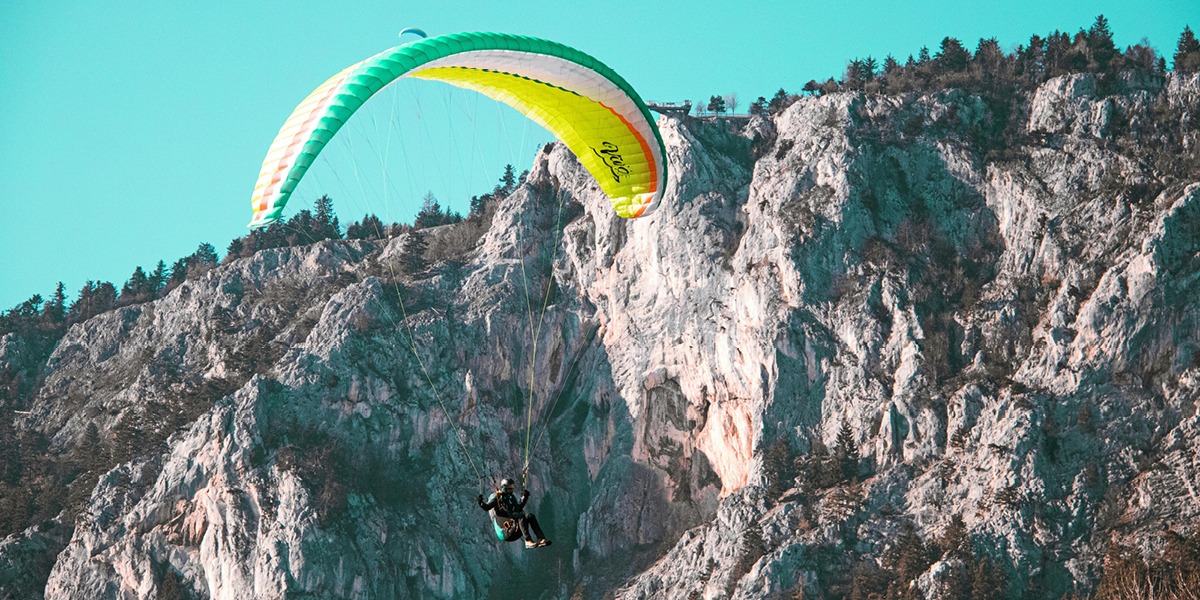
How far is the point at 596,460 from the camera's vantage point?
69.1 meters

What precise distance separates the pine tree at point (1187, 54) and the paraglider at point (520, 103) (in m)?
32.5

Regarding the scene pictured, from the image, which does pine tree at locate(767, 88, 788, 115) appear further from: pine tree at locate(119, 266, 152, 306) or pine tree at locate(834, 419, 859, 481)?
pine tree at locate(119, 266, 152, 306)

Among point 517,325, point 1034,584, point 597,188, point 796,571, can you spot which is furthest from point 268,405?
point 1034,584

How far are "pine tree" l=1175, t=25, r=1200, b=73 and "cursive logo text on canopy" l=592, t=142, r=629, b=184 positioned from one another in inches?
1280

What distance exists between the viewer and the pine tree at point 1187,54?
7176cm

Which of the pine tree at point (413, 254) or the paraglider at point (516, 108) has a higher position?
the pine tree at point (413, 254)

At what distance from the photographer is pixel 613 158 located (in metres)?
46.9

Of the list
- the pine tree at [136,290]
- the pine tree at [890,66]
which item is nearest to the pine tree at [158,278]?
the pine tree at [136,290]

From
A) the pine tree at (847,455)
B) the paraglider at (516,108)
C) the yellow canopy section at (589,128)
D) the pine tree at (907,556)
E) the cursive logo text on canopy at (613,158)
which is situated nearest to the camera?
the paraglider at (516,108)

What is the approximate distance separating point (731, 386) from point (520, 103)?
22633 millimetres

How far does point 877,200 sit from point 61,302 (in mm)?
46430

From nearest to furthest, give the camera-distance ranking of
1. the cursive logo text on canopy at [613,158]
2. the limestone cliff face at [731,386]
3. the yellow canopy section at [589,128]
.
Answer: the yellow canopy section at [589,128]
the cursive logo text on canopy at [613,158]
the limestone cliff face at [731,386]

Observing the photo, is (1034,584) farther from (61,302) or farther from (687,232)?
(61,302)

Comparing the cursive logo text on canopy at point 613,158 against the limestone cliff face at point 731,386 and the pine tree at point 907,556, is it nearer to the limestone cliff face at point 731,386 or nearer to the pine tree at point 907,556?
the limestone cliff face at point 731,386
